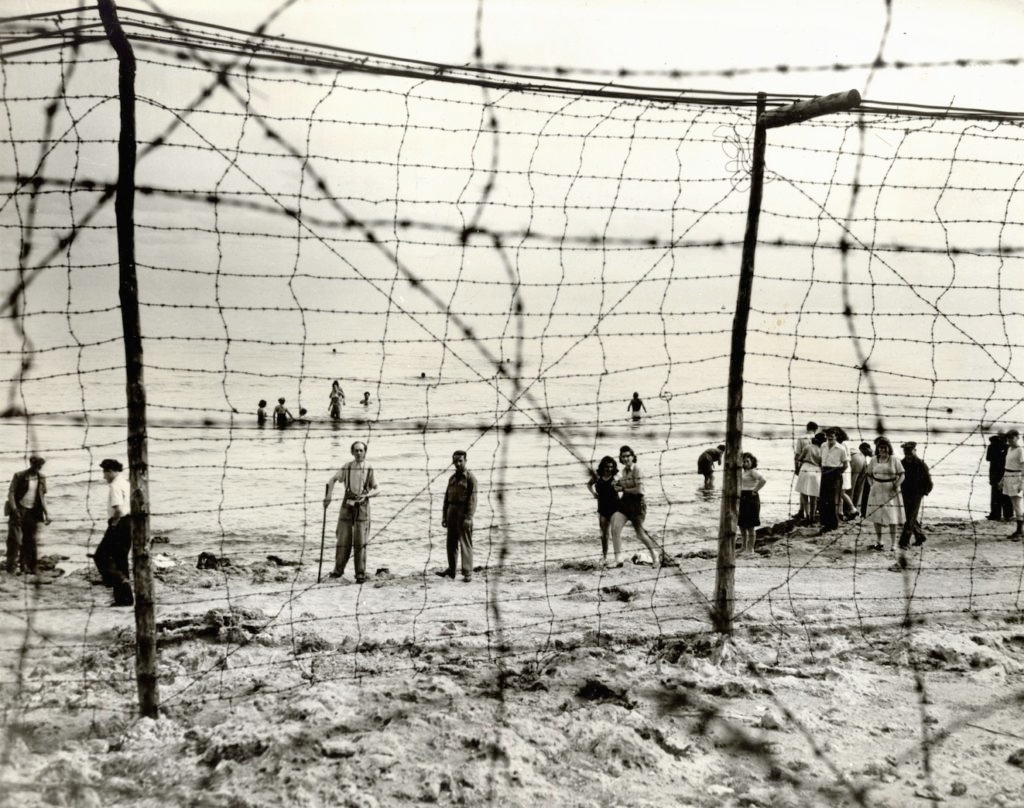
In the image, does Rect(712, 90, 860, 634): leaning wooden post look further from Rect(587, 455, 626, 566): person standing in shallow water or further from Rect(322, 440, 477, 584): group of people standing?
Rect(587, 455, 626, 566): person standing in shallow water

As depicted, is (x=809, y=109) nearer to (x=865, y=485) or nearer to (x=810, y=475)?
(x=810, y=475)

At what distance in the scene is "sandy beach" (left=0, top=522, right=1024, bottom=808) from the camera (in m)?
3.67

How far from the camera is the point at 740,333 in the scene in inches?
198

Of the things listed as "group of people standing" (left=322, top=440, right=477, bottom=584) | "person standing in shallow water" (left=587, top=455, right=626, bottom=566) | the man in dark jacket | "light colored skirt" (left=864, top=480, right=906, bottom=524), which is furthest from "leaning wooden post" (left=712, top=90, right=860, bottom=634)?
A: the man in dark jacket

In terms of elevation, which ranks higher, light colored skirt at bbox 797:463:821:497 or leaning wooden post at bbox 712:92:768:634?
leaning wooden post at bbox 712:92:768:634

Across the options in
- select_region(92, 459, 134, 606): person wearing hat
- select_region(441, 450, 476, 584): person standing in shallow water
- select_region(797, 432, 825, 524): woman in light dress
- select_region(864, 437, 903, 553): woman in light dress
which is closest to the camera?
select_region(92, 459, 134, 606): person wearing hat

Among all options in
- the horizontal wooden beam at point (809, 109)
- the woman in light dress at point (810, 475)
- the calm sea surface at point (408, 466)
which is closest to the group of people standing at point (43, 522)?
the calm sea surface at point (408, 466)

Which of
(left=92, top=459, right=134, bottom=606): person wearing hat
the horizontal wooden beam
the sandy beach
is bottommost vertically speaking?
the sandy beach

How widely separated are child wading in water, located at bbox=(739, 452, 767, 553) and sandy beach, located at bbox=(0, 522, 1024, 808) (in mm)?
2765

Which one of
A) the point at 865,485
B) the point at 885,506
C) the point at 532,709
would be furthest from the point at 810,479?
the point at 532,709

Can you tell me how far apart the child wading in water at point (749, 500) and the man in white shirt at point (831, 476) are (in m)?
1.57

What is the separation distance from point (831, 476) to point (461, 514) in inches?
218

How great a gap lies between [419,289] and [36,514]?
22.5ft

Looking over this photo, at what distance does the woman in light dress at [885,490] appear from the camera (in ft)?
30.1
